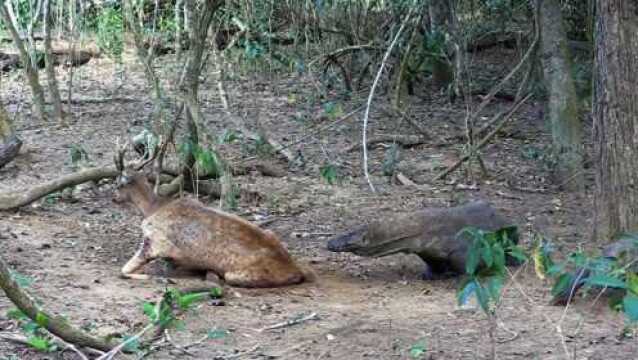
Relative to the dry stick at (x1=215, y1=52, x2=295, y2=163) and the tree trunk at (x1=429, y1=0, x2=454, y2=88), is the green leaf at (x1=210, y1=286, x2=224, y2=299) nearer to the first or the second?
the dry stick at (x1=215, y1=52, x2=295, y2=163)

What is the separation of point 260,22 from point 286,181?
2.54 meters

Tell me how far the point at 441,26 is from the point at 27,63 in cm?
475

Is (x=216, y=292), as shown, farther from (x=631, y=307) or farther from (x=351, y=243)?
(x=631, y=307)

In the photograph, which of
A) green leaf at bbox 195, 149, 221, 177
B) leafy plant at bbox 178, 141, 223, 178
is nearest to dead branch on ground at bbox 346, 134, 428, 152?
leafy plant at bbox 178, 141, 223, 178

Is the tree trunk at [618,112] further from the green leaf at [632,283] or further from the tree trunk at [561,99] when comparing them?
the tree trunk at [561,99]

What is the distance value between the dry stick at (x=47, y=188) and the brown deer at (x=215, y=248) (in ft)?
3.43

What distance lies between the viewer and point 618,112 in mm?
6336

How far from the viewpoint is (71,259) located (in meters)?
6.77

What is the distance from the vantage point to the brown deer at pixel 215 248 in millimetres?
6543

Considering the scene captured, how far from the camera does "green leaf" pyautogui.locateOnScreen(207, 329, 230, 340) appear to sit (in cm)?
523

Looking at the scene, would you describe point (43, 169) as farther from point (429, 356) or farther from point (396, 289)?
point (429, 356)

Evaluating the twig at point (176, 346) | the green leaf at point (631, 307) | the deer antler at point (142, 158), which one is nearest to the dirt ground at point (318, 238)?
the twig at point (176, 346)

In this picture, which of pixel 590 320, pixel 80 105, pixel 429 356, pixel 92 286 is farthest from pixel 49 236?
pixel 80 105

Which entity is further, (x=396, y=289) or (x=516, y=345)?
(x=396, y=289)
